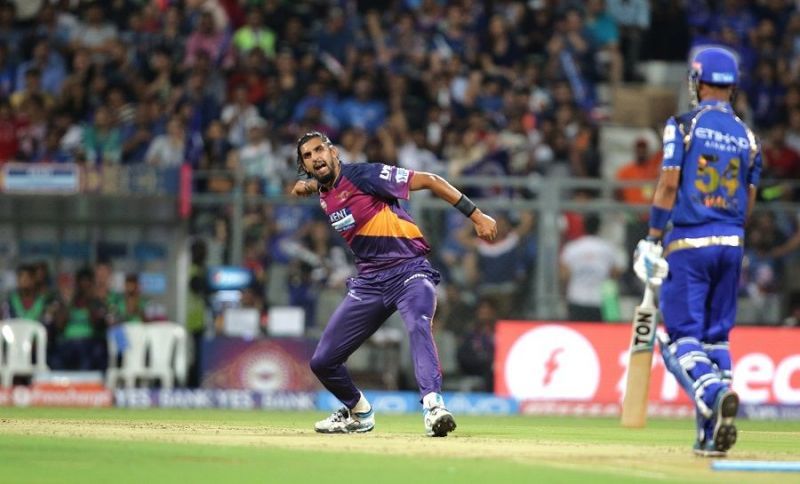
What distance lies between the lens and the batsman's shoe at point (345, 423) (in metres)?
11.7

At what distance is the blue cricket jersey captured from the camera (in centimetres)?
955

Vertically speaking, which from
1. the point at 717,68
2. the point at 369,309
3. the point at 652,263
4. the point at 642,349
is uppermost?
the point at 717,68

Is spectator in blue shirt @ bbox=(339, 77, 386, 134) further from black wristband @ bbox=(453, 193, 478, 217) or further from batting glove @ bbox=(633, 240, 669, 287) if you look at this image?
batting glove @ bbox=(633, 240, 669, 287)

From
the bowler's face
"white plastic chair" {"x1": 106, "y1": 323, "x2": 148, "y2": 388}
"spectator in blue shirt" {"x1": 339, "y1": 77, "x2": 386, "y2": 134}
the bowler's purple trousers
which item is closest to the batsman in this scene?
the bowler's purple trousers

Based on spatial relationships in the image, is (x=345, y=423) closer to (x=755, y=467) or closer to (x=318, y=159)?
(x=318, y=159)

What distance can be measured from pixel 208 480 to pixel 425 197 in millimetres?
11824

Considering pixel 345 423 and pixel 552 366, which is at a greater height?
pixel 552 366

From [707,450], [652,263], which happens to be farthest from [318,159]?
[707,450]

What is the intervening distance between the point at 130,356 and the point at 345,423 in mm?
7613

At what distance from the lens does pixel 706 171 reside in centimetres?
959

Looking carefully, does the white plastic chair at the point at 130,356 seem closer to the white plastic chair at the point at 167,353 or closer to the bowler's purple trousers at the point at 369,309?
the white plastic chair at the point at 167,353

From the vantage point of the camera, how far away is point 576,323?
740 inches

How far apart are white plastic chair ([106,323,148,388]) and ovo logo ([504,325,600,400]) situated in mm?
4276

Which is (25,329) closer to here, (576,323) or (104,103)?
(104,103)
